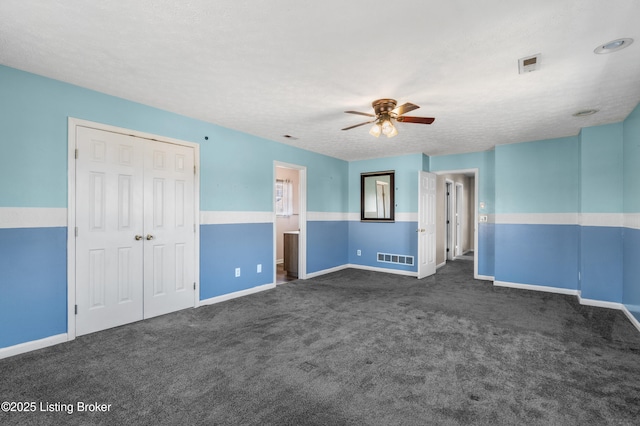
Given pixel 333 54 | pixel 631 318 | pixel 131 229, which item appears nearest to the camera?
pixel 333 54

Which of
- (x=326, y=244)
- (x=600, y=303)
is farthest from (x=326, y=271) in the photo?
(x=600, y=303)

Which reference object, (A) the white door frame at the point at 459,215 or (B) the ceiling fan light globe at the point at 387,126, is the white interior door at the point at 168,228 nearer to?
(B) the ceiling fan light globe at the point at 387,126

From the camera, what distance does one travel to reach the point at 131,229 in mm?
3455

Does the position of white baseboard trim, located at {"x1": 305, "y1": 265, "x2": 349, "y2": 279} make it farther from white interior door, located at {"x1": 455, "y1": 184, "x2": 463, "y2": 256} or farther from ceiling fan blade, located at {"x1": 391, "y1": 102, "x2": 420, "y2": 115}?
white interior door, located at {"x1": 455, "y1": 184, "x2": 463, "y2": 256}

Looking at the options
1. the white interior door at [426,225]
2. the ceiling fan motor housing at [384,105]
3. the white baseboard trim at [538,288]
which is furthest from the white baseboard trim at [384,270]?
the ceiling fan motor housing at [384,105]

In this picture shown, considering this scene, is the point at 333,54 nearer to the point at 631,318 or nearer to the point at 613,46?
the point at 613,46

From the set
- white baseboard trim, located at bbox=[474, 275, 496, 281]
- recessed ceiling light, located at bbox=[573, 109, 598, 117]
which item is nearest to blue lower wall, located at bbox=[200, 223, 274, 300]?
white baseboard trim, located at bbox=[474, 275, 496, 281]

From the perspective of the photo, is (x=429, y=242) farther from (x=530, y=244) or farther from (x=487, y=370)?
(x=487, y=370)

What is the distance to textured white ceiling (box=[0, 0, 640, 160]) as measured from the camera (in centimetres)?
189

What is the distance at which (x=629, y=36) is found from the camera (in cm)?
212

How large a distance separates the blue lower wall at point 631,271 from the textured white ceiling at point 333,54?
1565mm

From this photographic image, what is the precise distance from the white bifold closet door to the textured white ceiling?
2.08 feet

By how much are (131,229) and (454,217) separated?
8.03 meters

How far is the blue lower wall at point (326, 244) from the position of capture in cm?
604
